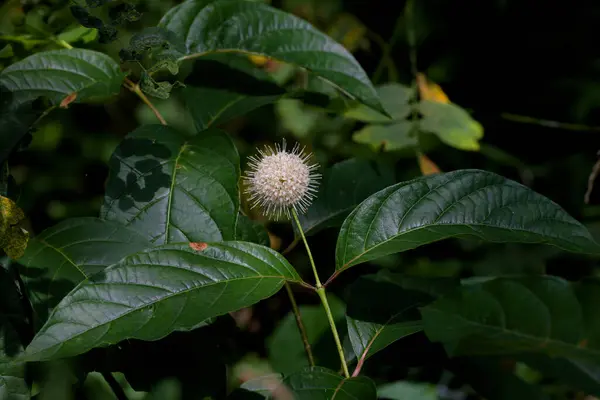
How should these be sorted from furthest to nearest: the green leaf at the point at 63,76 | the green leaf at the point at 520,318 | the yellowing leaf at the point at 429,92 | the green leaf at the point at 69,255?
the yellowing leaf at the point at 429,92 → the green leaf at the point at 63,76 → the green leaf at the point at 69,255 → the green leaf at the point at 520,318

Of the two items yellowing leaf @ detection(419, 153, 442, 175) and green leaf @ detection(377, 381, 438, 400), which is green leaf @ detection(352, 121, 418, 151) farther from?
green leaf @ detection(377, 381, 438, 400)

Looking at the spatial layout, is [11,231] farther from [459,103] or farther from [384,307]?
[459,103]

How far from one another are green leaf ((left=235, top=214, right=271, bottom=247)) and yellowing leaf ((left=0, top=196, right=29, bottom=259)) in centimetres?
38

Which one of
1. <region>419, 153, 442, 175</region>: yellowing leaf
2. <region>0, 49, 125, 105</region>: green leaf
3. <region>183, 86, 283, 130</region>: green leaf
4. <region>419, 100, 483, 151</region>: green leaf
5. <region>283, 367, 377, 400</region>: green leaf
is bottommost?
<region>283, 367, 377, 400</region>: green leaf

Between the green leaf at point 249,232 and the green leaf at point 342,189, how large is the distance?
0.11 m

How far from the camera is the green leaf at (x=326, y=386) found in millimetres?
819

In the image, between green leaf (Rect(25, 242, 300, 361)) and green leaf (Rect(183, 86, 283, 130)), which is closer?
green leaf (Rect(25, 242, 300, 361))

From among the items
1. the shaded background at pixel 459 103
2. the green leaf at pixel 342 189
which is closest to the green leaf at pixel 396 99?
the shaded background at pixel 459 103

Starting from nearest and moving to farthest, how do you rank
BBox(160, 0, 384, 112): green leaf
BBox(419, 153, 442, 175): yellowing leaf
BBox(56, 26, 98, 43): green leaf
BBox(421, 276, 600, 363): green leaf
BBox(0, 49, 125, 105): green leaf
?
BBox(421, 276, 600, 363): green leaf → BBox(0, 49, 125, 105): green leaf → BBox(160, 0, 384, 112): green leaf → BBox(56, 26, 98, 43): green leaf → BBox(419, 153, 442, 175): yellowing leaf

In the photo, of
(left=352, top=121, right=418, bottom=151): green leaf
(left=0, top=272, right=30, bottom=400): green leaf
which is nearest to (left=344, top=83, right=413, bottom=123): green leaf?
(left=352, top=121, right=418, bottom=151): green leaf

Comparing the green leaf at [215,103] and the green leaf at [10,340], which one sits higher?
the green leaf at [215,103]

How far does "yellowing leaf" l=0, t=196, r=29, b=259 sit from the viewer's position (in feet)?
2.97

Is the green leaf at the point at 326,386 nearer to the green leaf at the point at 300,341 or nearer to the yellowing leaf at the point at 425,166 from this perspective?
the green leaf at the point at 300,341

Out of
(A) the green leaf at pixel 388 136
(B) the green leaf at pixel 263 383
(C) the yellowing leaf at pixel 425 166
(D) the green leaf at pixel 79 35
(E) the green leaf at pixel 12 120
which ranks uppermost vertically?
(A) the green leaf at pixel 388 136
